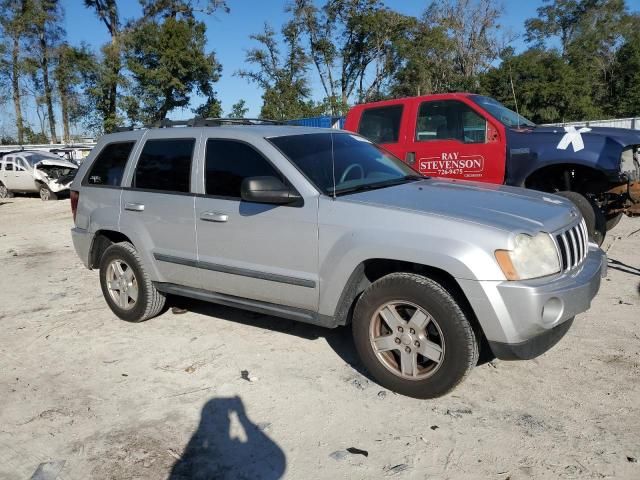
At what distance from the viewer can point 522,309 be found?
3074 mm

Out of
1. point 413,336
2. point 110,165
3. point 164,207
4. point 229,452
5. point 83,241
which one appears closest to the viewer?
point 229,452

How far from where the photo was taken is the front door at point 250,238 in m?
3.83

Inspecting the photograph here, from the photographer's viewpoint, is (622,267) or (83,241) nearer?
(83,241)

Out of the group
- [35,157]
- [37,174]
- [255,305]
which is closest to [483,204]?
[255,305]

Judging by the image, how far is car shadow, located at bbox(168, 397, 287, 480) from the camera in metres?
2.89

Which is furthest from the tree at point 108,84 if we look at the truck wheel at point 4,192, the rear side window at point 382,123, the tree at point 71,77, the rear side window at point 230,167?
the rear side window at point 230,167

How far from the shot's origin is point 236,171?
4285 mm

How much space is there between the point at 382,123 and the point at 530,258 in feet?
16.9

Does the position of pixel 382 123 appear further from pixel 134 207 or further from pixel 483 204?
pixel 483 204

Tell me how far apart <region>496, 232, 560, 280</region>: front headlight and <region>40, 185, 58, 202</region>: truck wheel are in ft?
60.2

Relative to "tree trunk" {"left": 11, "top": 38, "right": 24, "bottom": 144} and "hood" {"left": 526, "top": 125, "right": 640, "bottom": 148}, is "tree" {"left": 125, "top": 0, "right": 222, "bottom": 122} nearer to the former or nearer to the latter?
"tree trunk" {"left": 11, "top": 38, "right": 24, "bottom": 144}

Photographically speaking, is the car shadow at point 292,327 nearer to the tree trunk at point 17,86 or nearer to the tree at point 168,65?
the tree at point 168,65

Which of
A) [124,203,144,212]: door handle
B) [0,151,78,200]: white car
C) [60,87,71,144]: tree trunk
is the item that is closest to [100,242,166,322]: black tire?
[124,203,144,212]: door handle

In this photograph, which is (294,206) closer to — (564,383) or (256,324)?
(256,324)
